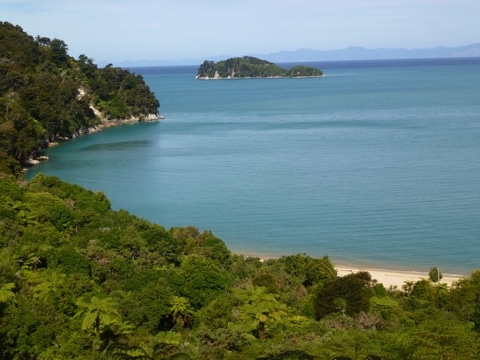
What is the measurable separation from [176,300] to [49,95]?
4843 cm

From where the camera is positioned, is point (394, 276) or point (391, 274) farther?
point (391, 274)

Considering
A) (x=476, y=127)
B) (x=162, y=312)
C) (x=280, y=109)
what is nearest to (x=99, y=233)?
(x=162, y=312)

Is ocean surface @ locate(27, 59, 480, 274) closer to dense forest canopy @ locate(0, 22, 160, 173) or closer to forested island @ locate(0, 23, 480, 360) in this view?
dense forest canopy @ locate(0, 22, 160, 173)

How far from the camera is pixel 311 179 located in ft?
127

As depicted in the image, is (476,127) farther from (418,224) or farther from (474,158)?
(418,224)

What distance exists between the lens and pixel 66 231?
859 inches

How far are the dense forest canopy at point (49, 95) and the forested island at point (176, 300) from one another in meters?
14.0

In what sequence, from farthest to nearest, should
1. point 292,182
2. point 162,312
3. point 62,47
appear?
point 62,47
point 292,182
point 162,312

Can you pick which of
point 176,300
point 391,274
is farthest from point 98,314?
point 391,274

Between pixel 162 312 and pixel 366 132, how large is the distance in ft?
157

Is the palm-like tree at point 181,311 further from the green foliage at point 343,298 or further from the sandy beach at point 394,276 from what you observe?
the sandy beach at point 394,276

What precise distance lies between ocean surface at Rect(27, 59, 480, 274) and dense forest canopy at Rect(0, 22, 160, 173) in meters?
2.53

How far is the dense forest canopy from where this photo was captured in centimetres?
4804

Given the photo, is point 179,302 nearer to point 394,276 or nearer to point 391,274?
point 394,276
